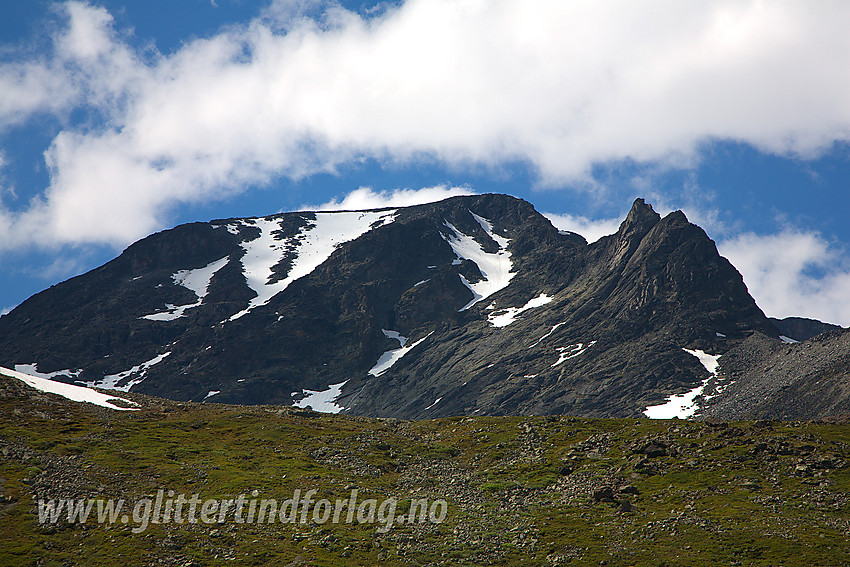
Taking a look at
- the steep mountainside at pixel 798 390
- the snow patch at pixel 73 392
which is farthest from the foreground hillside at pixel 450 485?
the steep mountainside at pixel 798 390

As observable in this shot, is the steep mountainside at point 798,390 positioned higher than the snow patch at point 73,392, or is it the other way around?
the steep mountainside at point 798,390

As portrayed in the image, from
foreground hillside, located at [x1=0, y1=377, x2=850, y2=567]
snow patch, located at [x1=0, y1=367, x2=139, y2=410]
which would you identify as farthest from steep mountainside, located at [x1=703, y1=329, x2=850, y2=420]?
snow patch, located at [x1=0, y1=367, x2=139, y2=410]

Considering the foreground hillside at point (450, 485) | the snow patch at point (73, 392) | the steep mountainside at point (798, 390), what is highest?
the steep mountainside at point (798, 390)

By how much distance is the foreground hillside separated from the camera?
134 feet

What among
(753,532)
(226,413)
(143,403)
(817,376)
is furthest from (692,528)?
(817,376)

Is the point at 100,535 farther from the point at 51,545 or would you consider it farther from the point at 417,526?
A: the point at 417,526

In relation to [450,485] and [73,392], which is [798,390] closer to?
[450,485]

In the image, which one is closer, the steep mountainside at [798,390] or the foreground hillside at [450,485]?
the foreground hillside at [450,485]

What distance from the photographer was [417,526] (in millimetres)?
46500

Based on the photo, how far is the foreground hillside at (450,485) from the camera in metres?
40.9

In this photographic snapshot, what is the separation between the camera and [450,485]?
55656mm

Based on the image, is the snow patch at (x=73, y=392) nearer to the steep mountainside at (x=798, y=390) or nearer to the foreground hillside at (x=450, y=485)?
the foreground hillside at (x=450, y=485)

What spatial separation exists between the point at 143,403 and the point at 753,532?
65.3 meters

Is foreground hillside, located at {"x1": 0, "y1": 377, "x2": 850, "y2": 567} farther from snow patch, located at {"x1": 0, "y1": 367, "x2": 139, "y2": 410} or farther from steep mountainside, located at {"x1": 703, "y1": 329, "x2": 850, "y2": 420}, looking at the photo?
steep mountainside, located at {"x1": 703, "y1": 329, "x2": 850, "y2": 420}
